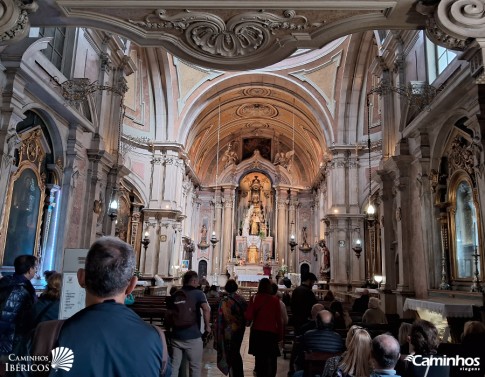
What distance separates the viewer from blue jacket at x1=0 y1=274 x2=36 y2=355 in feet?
12.1

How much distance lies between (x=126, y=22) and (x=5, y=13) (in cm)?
127

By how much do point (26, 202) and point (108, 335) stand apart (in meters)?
7.28

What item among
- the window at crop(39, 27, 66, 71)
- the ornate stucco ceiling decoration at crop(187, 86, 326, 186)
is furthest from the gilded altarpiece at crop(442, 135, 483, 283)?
the ornate stucco ceiling decoration at crop(187, 86, 326, 186)

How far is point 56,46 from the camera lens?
9117 mm

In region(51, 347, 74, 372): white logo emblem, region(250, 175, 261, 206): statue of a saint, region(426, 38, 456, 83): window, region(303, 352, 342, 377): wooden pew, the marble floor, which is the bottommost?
the marble floor

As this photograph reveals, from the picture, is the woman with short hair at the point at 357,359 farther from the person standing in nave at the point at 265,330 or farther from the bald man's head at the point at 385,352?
the person standing in nave at the point at 265,330

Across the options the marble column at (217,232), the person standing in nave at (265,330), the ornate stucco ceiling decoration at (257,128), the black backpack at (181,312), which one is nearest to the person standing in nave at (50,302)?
the black backpack at (181,312)

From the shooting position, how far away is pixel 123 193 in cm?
1766

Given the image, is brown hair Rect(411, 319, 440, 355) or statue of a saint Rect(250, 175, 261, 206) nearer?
brown hair Rect(411, 319, 440, 355)

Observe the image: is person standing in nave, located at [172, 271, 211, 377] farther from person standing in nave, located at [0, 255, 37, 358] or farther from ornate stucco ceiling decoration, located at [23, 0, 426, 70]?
ornate stucco ceiling decoration, located at [23, 0, 426, 70]

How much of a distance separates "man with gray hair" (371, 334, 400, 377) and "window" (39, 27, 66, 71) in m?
8.54

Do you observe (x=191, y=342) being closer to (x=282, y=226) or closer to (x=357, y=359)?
(x=357, y=359)

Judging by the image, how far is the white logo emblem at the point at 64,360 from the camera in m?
1.43

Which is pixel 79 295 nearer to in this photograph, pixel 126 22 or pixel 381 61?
pixel 126 22
